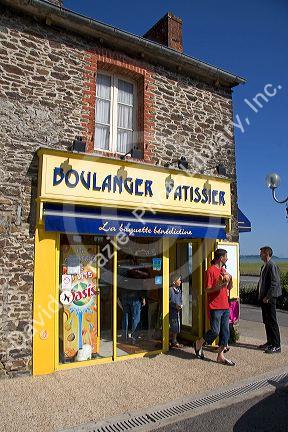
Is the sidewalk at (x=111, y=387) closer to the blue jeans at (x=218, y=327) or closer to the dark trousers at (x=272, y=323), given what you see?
the dark trousers at (x=272, y=323)

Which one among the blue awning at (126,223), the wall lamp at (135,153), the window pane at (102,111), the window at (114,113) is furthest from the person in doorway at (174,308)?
the window pane at (102,111)

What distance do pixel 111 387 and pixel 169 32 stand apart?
26.8 feet

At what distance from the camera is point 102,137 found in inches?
286

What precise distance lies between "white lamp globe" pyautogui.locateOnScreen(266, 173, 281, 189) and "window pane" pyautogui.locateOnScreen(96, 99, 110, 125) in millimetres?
5731

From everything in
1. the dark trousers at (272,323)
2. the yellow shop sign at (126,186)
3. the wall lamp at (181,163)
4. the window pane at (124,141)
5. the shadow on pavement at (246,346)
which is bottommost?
the shadow on pavement at (246,346)

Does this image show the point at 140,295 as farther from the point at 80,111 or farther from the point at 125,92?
the point at 125,92

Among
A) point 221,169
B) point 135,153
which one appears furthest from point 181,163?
point 221,169

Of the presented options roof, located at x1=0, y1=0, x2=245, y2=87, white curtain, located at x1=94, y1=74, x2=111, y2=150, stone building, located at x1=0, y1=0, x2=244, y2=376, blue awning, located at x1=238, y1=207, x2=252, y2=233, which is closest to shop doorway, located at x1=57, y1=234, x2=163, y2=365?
stone building, located at x1=0, y1=0, x2=244, y2=376

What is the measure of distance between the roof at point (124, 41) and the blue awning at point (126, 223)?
11.2 ft

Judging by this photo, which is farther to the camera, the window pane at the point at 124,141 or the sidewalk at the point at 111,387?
the window pane at the point at 124,141

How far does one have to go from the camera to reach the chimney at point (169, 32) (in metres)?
8.92

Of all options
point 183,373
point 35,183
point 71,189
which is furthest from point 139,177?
point 183,373

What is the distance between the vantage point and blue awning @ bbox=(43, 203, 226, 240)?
6059mm

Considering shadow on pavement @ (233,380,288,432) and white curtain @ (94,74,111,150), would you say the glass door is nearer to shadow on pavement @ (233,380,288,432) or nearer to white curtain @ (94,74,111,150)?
white curtain @ (94,74,111,150)
